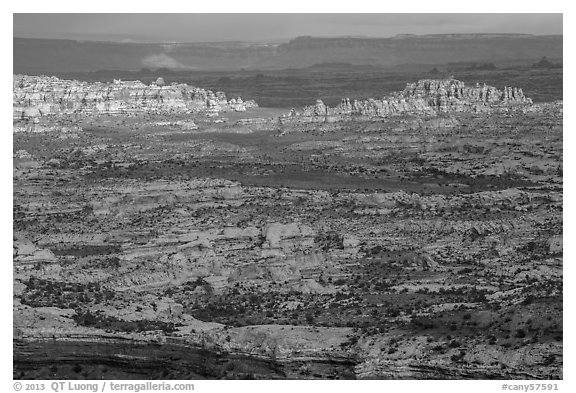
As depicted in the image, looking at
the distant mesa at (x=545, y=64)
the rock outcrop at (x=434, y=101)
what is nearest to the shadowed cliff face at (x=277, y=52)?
the distant mesa at (x=545, y=64)

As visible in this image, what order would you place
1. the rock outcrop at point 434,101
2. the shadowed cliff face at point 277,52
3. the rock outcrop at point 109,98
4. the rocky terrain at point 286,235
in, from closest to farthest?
the rocky terrain at point 286,235
the shadowed cliff face at point 277,52
the rock outcrop at point 109,98
the rock outcrop at point 434,101

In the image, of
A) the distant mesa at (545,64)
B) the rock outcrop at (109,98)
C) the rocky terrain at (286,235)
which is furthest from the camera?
the distant mesa at (545,64)

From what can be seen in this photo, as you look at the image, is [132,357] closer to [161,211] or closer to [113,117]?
[161,211]

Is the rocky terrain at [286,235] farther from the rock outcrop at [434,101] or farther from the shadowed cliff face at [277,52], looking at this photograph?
the shadowed cliff face at [277,52]

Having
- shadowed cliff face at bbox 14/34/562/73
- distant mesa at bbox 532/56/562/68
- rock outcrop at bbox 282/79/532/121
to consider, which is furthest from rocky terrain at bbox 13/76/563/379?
shadowed cliff face at bbox 14/34/562/73

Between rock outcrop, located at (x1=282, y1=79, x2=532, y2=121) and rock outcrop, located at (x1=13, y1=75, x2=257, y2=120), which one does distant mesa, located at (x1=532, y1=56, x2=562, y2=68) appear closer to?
rock outcrop, located at (x1=282, y1=79, x2=532, y2=121)

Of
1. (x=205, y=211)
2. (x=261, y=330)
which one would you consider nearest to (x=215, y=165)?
(x=205, y=211)
